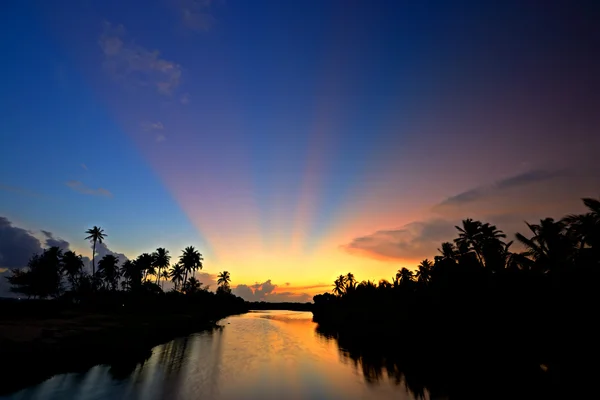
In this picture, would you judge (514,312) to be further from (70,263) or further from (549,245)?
(70,263)

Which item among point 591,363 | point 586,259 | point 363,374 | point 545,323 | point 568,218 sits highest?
point 568,218

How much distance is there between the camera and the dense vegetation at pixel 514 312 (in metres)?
20.3

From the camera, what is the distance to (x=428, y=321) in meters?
36.5

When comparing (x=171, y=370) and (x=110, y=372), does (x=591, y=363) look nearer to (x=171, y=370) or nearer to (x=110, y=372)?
(x=171, y=370)

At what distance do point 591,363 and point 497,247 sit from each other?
30005 mm

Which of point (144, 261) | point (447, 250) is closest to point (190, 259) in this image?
point (144, 261)

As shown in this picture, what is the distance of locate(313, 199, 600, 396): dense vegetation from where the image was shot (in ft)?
66.5

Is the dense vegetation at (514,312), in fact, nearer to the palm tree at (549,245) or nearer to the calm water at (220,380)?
the palm tree at (549,245)

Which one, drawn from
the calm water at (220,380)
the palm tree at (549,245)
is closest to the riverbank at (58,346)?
the calm water at (220,380)

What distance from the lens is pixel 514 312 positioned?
82.3 ft

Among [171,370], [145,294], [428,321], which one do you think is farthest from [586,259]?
[145,294]

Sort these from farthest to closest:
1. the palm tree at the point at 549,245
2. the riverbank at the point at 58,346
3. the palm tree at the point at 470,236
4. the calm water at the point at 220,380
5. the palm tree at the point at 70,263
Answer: the palm tree at the point at 70,263 < the palm tree at the point at 470,236 < the palm tree at the point at 549,245 < the riverbank at the point at 58,346 < the calm water at the point at 220,380

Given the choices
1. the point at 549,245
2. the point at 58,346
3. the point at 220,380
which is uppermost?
the point at 549,245

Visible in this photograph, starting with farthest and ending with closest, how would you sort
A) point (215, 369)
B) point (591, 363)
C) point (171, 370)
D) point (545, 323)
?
point (215, 369), point (171, 370), point (545, 323), point (591, 363)
